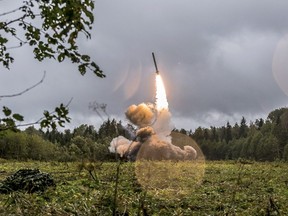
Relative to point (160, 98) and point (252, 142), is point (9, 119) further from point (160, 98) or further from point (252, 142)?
point (252, 142)

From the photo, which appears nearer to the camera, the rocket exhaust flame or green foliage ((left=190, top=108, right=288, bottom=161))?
the rocket exhaust flame

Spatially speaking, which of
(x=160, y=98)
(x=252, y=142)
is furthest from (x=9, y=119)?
(x=252, y=142)

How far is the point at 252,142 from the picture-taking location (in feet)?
357

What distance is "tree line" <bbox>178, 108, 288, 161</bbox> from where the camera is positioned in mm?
96275

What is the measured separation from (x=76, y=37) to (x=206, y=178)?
21.2 meters

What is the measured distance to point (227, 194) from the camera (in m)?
17.7

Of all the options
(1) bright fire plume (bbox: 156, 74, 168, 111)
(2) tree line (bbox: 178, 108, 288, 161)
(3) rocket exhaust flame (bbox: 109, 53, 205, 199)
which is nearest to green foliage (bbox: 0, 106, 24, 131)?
(3) rocket exhaust flame (bbox: 109, 53, 205, 199)

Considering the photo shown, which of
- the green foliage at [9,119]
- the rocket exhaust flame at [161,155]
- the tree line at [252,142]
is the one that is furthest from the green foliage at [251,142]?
the green foliage at [9,119]

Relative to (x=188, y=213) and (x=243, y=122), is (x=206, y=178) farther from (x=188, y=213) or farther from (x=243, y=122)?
(x=243, y=122)

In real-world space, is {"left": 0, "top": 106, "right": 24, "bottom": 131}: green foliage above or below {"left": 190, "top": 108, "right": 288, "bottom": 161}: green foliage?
below

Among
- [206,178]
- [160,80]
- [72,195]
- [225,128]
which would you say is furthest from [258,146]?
[72,195]

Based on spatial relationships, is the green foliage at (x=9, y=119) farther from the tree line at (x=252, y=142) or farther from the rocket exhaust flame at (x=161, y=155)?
the tree line at (x=252, y=142)

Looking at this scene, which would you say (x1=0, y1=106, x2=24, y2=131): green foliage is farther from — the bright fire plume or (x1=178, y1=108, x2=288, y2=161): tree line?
(x1=178, y1=108, x2=288, y2=161): tree line

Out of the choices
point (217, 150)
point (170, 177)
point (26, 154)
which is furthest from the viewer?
point (217, 150)
